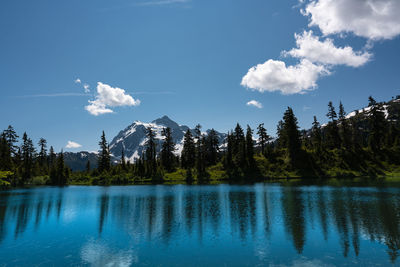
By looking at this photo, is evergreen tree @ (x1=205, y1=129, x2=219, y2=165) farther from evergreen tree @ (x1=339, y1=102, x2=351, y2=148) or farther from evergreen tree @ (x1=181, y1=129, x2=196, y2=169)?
evergreen tree @ (x1=339, y1=102, x2=351, y2=148)

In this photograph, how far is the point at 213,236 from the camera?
71.4 ft

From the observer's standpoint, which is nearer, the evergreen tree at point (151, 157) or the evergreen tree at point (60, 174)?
the evergreen tree at point (151, 157)

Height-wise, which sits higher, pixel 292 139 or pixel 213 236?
pixel 292 139

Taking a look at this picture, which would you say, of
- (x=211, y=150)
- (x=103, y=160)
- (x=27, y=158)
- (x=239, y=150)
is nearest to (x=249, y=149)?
(x=239, y=150)

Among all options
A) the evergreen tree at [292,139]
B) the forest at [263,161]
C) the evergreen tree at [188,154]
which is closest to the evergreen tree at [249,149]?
the forest at [263,161]

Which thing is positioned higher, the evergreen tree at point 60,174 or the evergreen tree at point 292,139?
the evergreen tree at point 292,139

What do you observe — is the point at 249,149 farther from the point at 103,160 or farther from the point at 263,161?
the point at 103,160

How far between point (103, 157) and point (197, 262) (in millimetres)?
123743

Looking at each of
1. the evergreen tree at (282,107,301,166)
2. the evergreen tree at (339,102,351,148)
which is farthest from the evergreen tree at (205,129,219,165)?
the evergreen tree at (339,102,351,148)

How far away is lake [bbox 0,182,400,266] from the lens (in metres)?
16.4

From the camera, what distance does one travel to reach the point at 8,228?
2722 centimetres

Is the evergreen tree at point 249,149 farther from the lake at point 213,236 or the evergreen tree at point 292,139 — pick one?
the lake at point 213,236

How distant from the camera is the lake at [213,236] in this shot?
647 inches

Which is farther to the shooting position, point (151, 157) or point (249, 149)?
point (151, 157)
